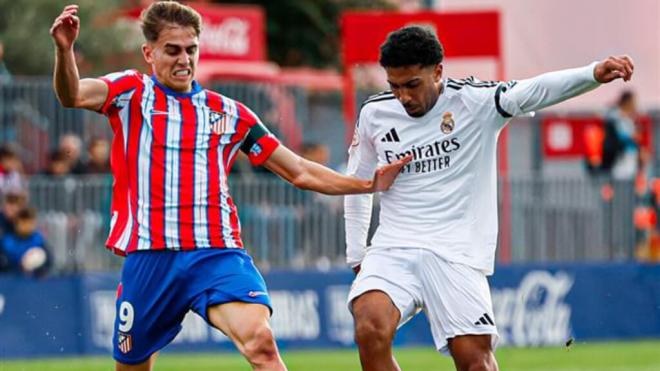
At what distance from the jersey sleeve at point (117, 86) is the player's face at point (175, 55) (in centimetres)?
15

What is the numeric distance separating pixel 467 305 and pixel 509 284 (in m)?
9.72

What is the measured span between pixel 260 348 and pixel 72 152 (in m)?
10.4

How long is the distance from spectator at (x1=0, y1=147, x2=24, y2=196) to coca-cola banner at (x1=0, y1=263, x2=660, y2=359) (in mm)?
1245

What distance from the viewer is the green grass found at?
53.5 ft

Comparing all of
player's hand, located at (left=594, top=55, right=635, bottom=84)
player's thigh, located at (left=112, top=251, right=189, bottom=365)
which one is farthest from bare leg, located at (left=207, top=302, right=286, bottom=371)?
player's hand, located at (left=594, top=55, right=635, bottom=84)

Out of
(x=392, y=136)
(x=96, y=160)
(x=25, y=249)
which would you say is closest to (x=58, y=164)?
(x=96, y=160)

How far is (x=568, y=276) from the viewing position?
1998cm

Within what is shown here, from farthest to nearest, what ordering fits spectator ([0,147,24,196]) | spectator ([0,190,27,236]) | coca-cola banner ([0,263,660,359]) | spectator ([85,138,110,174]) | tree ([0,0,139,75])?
tree ([0,0,139,75]) → spectator ([85,138,110,174]) → spectator ([0,147,24,196]) → spectator ([0,190,27,236]) → coca-cola banner ([0,263,660,359])

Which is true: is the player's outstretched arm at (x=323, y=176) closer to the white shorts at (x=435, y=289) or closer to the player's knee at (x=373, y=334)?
the white shorts at (x=435, y=289)

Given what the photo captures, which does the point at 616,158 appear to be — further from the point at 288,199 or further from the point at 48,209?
the point at 48,209

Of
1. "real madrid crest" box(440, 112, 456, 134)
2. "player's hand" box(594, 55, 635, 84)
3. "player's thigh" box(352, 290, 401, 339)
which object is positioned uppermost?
"player's hand" box(594, 55, 635, 84)

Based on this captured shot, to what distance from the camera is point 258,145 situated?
33.1 feet

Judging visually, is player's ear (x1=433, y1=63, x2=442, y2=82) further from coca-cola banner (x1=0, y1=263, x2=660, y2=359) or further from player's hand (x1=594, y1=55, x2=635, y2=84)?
coca-cola banner (x1=0, y1=263, x2=660, y2=359)

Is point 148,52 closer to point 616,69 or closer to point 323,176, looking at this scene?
point 323,176
